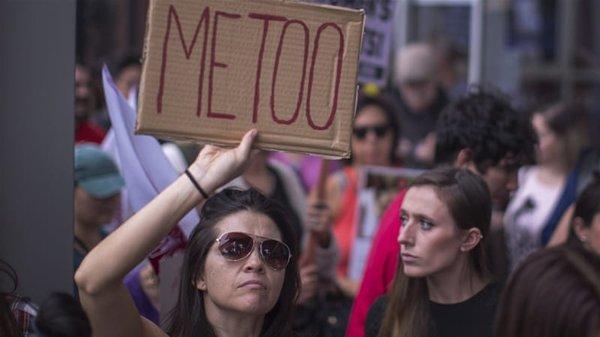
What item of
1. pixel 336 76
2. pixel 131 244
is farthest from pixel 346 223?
pixel 131 244

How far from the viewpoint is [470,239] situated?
4012 mm

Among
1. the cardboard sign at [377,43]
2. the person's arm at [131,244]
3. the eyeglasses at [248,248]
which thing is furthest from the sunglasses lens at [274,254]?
the cardboard sign at [377,43]

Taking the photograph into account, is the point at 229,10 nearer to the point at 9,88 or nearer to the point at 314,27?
the point at 314,27

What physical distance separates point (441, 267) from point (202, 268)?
0.84 metres

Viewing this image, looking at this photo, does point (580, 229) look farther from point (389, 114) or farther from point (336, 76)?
point (389, 114)

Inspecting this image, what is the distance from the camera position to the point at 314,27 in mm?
3277

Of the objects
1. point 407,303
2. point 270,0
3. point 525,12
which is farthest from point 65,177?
point 525,12

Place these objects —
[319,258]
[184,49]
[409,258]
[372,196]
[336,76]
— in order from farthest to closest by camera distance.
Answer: [372,196], [319,258], [409,258], [336,76], [184,49]

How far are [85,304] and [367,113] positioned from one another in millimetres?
4636

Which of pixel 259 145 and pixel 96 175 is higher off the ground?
pixel 259 145

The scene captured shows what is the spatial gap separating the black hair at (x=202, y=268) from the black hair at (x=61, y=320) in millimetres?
615

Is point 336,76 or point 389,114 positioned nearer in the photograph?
point 336,76

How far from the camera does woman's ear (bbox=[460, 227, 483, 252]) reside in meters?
4.00

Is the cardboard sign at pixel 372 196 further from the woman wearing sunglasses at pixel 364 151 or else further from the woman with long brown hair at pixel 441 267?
the woman with long brown hair at pixel 441 267
